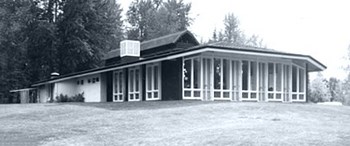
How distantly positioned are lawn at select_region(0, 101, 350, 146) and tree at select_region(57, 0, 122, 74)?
2080 centimetres

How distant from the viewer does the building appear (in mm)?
26734

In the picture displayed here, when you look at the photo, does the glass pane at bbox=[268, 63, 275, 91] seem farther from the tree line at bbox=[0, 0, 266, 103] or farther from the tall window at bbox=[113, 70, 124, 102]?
the tree line at bbox=[0, 0, 266, 103]

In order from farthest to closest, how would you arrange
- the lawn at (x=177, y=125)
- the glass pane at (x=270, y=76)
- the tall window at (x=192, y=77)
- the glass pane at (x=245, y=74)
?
the glass pane at (x=270, y=76), the glass pane at (x=245, y=74), the tall window at (x=192, y=77), the lawn at (x=177, y=125)

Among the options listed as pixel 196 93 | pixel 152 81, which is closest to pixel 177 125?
pixel 196 93

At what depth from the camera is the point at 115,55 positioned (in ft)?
135

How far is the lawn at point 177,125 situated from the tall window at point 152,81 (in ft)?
16.4

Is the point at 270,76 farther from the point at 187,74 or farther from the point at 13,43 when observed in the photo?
the point at 13,43

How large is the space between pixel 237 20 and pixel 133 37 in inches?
658

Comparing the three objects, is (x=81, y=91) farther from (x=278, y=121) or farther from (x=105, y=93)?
(x=278, y=121)

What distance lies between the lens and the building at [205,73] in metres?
26.7

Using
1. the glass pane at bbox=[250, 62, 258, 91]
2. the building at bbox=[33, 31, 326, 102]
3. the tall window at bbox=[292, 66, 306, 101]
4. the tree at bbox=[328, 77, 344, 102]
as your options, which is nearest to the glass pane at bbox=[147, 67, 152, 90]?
the building at bbox=[33, 31, 326, 102]

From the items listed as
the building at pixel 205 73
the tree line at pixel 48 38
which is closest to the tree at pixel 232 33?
the tree line at pixel 48 38

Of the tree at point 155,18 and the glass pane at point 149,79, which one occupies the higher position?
the tree at point 155,18

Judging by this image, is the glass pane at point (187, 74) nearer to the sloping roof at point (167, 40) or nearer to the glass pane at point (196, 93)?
the glass pane at point (196, 93)
